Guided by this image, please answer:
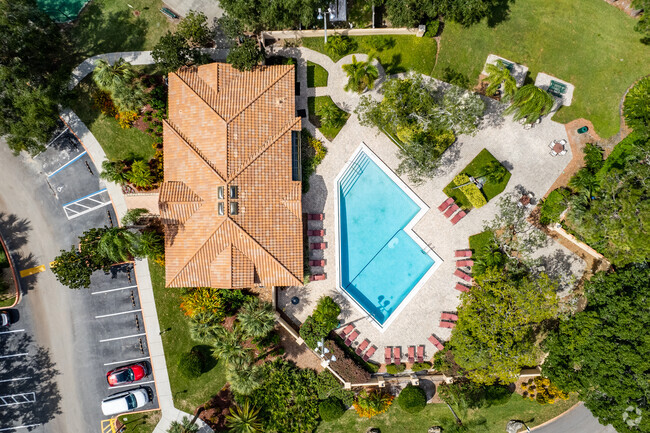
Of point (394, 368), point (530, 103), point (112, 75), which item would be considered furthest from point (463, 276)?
point (112, 75)

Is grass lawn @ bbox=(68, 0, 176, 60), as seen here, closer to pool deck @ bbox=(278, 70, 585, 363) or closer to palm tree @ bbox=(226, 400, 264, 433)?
pool deck @ bbox=(278, 70, 585, 363)

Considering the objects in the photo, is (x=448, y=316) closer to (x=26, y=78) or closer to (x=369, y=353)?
(x=369, y=353)

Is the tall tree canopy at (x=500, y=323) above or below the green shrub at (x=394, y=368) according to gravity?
below

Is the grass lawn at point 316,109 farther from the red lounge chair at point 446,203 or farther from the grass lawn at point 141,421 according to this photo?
the grass lawn at point 141,421

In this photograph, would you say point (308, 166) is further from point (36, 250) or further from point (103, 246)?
point (36, 250)

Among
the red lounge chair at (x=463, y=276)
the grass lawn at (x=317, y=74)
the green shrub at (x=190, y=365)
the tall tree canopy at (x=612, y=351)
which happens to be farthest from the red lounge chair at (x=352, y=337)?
the grass lawn at (x=317, y=74)

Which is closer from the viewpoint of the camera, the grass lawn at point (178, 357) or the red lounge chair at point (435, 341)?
the red lounge chair at point (435, 341)
